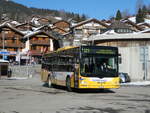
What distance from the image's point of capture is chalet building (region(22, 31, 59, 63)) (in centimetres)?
9269

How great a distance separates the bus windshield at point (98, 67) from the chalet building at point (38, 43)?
71.6m

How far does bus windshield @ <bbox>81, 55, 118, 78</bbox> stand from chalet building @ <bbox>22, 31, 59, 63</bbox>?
71.6 metres

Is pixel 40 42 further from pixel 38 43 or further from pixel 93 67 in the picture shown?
pixel 93 67

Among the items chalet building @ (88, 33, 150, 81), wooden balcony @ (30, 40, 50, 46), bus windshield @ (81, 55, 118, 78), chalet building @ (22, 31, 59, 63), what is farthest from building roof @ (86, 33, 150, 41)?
wooden balcony @ (30, 40, 50, 46)

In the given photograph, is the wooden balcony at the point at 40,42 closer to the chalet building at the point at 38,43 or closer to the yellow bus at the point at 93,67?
the chalet building at the point at 38,43

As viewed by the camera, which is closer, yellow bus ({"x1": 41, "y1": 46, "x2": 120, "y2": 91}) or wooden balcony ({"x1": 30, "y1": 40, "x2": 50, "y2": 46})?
yellow bus ({"x1": 41, "y1": 46, "x2": 120, "y2": 91})

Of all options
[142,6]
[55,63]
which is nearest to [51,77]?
[55,63]

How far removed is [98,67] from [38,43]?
242ft

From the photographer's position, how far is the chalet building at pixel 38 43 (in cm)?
9269

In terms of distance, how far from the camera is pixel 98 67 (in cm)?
2066

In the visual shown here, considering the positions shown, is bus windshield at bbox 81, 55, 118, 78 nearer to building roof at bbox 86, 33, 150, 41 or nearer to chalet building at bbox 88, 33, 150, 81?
chalet building at bbox 88, 33, 150, 81

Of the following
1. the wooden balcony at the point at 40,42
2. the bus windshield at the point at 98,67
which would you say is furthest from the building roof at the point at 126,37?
the wooden balcony at the point at 40,42

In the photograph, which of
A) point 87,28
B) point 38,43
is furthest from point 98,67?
point 87,28

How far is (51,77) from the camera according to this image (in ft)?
90.0
